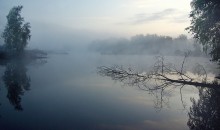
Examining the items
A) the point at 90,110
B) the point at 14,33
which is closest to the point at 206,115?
the point at 90,110

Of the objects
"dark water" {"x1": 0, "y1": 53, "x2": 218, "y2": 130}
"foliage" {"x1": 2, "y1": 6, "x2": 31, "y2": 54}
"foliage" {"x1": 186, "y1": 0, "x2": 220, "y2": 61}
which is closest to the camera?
"dark water" {"x1": 0, "y1": 53, "x2": 218, "y2": 130}

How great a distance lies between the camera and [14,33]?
8519 centimetres

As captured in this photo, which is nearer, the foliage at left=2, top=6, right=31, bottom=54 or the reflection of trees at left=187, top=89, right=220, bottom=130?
the reflection of trees at left=187, top=89, right=220, bottom=130

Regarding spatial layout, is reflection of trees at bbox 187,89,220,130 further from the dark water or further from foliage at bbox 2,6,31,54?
foliage at bbox 2,6,31,54

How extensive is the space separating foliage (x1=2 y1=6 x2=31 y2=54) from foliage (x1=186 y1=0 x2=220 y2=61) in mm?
67887

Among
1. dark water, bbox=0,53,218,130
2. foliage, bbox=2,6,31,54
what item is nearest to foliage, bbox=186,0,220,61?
dark water, bbox=0,53,218,130

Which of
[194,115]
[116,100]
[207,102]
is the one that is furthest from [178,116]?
[116,100]

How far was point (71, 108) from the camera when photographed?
20859mm

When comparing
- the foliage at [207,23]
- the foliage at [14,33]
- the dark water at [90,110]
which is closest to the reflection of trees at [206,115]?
the dark water at [90,110]

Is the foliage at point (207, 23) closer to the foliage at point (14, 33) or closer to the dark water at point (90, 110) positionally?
the dark water at point (90, 110)

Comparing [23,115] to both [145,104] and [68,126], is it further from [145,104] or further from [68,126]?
[145,104]

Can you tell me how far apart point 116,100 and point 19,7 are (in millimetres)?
71601

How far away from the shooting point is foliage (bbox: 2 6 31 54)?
8525 cm

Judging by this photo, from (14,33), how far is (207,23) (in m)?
71.0
